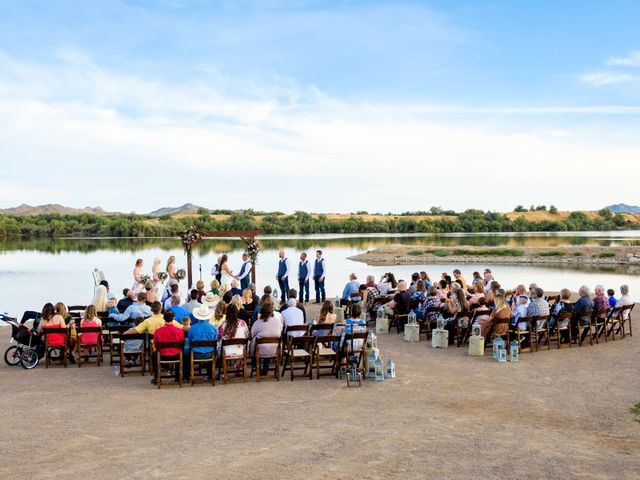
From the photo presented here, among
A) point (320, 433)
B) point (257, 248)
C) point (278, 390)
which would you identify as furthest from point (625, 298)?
point (257, 248)

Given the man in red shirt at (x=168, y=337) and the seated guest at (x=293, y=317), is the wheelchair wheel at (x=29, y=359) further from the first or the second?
the seated guest at (x=293, y=317)

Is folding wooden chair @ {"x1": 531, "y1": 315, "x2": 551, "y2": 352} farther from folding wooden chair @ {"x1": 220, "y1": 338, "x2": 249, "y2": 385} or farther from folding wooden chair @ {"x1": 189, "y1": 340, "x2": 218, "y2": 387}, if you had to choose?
folding wooden chair @ {"x1": 189, "y1": 340, "x2": 218, "y2": 387}

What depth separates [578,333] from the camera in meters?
12.7

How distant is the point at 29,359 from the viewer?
419 inches

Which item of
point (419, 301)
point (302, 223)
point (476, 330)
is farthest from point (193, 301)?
point (302, 223)

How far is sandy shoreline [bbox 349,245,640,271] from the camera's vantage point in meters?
52.2

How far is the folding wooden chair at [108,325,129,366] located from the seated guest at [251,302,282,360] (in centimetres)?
255

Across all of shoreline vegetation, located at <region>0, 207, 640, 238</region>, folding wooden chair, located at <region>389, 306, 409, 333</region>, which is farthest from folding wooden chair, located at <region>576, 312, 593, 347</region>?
shoreline vegetation, located at <region>0, 207, 640, 238</region>

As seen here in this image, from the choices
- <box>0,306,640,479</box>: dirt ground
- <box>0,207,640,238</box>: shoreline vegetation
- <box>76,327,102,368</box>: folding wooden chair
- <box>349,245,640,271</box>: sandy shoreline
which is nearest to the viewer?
<box>0,306,640,479</box>: dirt ground

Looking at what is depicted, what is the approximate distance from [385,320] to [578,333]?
13.3ft

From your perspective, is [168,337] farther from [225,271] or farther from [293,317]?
[225,271]

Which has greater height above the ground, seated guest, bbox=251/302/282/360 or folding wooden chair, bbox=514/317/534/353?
seated guest, bbox=251/302/282/360

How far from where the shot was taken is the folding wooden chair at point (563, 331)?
12289mm

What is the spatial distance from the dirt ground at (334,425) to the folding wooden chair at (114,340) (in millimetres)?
574
